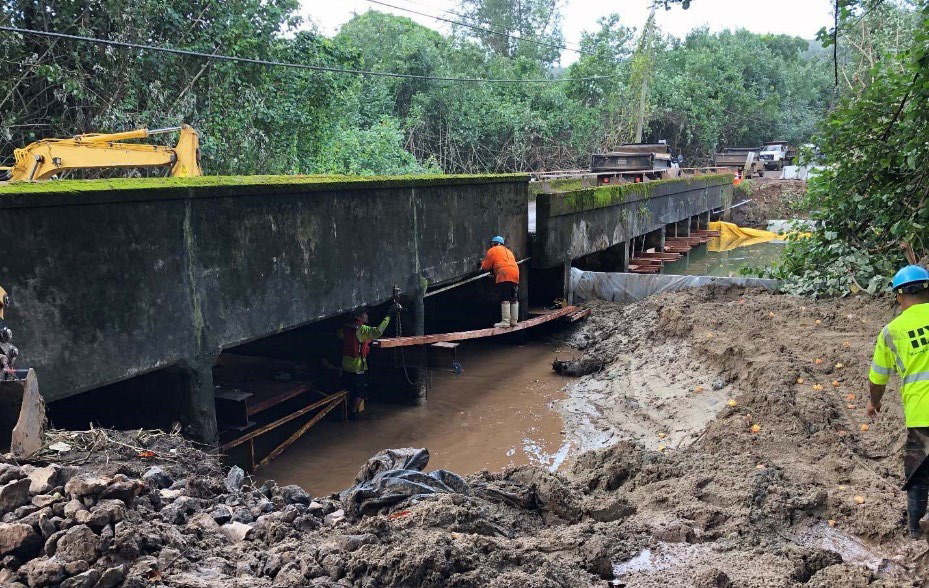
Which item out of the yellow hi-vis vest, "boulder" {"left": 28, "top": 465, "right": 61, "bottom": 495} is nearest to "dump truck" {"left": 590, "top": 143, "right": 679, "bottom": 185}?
the yellow hi-vis vest

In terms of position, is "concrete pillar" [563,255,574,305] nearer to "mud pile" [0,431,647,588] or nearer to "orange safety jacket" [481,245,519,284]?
"orange safety jacket" [481,245,519,284]

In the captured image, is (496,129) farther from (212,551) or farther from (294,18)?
(212,551)

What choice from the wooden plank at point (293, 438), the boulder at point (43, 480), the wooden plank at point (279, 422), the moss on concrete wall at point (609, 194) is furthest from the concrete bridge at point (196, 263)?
the moss on concrete wall at point (609, 194)

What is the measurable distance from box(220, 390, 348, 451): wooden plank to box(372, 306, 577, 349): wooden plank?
99cm

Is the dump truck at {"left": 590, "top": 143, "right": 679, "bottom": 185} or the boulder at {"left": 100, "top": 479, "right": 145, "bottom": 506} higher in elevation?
the dump truck at {"left": 590, "top": 143, "right": 679, "bottom": 185}

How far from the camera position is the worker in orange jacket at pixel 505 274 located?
12.8m

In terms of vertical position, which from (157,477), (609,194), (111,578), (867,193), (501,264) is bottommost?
(157,477)

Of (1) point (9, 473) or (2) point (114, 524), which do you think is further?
(1) point (9, 473)

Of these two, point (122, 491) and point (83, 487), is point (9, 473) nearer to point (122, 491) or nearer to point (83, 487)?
point (83, 487)

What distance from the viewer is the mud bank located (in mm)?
3902

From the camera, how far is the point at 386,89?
31.6 meters

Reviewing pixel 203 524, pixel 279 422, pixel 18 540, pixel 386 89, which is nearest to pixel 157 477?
pixel 203 524

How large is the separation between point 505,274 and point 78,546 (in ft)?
31.9

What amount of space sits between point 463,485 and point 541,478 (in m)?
0.80
